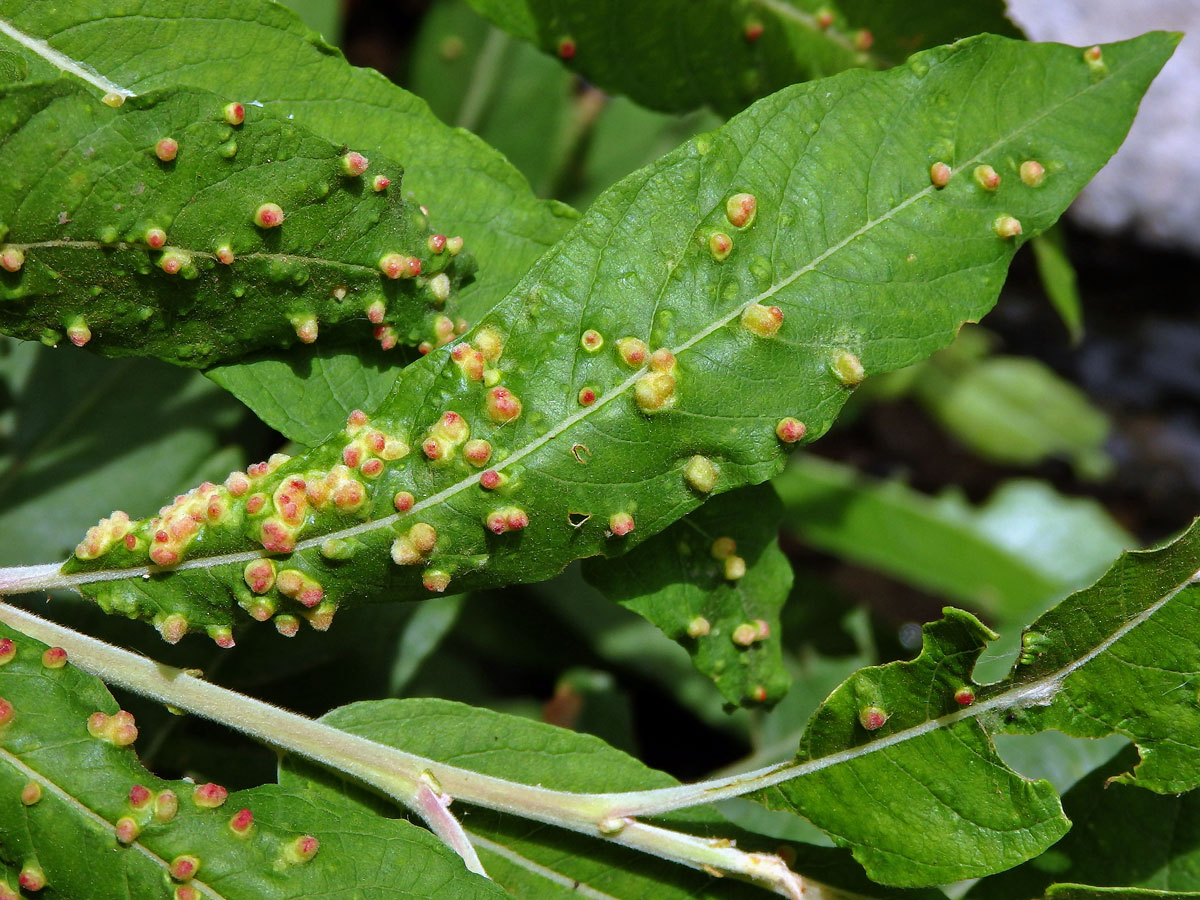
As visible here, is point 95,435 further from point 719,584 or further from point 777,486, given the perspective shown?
point 777,486

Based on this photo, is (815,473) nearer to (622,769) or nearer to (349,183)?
(622,769)

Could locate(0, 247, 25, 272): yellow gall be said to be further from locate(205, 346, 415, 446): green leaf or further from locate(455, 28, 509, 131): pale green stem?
locate(455, 28, 509, 131): pale green stem

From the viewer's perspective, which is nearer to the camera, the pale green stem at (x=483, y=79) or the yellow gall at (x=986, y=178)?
the yellow gall at (x=986, y=178)

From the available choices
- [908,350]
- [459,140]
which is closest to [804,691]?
[908,350]

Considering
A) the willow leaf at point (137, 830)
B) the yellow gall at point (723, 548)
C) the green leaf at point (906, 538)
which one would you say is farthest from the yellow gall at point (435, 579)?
the green leaf at point (906, 538)

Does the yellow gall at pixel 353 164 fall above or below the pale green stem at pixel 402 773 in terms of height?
above

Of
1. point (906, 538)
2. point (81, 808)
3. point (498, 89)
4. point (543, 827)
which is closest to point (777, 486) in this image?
point (906, 538)

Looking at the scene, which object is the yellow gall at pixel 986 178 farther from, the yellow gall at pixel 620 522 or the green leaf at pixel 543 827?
the green leaf at pixel 543 827
